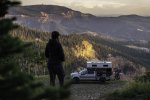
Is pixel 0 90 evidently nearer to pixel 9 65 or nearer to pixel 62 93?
pixel 9 65

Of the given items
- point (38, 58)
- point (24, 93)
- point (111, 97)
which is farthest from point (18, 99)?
point (38, 58)

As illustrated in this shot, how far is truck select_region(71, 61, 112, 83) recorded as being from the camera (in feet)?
144

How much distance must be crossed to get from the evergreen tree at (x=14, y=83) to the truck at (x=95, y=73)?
122 feet

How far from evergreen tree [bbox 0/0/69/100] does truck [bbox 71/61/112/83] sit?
37119mm

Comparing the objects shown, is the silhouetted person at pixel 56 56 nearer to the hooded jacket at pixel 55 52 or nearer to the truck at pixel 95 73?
the hooded jacket at pixel 55 52

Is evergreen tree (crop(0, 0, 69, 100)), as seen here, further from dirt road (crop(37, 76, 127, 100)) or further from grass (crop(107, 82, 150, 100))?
grass (crop(107, 82, 150, 100))

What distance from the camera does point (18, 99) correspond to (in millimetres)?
5047

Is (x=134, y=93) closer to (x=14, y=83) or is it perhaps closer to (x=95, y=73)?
(x=14, y=83)

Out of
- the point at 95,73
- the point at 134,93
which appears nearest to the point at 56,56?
the point at 134,93

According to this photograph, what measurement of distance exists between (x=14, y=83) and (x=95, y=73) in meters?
41.0

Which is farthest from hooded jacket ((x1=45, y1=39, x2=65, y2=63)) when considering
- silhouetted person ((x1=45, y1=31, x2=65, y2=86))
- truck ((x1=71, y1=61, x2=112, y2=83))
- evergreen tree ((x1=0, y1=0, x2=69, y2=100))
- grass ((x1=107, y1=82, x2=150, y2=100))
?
truck ((x1=71, y1=61, x2=112, y2=83))

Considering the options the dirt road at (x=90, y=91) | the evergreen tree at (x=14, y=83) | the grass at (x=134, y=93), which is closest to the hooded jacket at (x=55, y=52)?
the dirt road at (x=90, y=91)

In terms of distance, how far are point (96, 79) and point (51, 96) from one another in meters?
39.9

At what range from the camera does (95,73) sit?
46219 millimetres
